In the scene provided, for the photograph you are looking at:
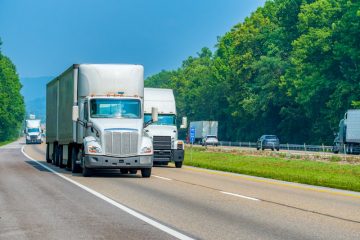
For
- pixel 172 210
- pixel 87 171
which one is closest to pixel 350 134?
pixel 87 171

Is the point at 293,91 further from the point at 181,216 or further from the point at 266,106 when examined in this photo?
the point at 181,216

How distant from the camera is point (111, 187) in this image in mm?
20781

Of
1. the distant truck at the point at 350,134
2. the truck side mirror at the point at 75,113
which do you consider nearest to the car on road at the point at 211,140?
the distant truck at the point at 350,134

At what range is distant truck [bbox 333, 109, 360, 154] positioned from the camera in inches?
2322

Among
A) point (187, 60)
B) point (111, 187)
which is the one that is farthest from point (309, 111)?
point (187, 60)

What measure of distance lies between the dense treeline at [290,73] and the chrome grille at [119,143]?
135 ft

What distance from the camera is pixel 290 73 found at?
80375 mm

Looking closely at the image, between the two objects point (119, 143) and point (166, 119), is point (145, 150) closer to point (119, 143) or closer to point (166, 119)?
point (119, 143)

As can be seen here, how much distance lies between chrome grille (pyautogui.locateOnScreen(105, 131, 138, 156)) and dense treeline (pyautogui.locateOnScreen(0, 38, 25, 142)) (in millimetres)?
98190

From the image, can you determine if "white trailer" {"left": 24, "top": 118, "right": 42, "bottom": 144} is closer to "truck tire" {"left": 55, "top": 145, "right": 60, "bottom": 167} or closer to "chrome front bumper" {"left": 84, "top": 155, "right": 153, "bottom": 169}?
"truck tire" {"left": 55, "top": 145, "right": 60, "bottom": 167}

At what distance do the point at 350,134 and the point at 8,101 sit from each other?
8458cm

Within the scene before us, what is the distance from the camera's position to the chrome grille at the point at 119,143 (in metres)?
24.9

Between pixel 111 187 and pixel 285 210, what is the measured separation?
703 cm

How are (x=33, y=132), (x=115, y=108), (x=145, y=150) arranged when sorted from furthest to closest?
(x=33, y=132) < (x=115, y=108) < (x=145, y=150)
